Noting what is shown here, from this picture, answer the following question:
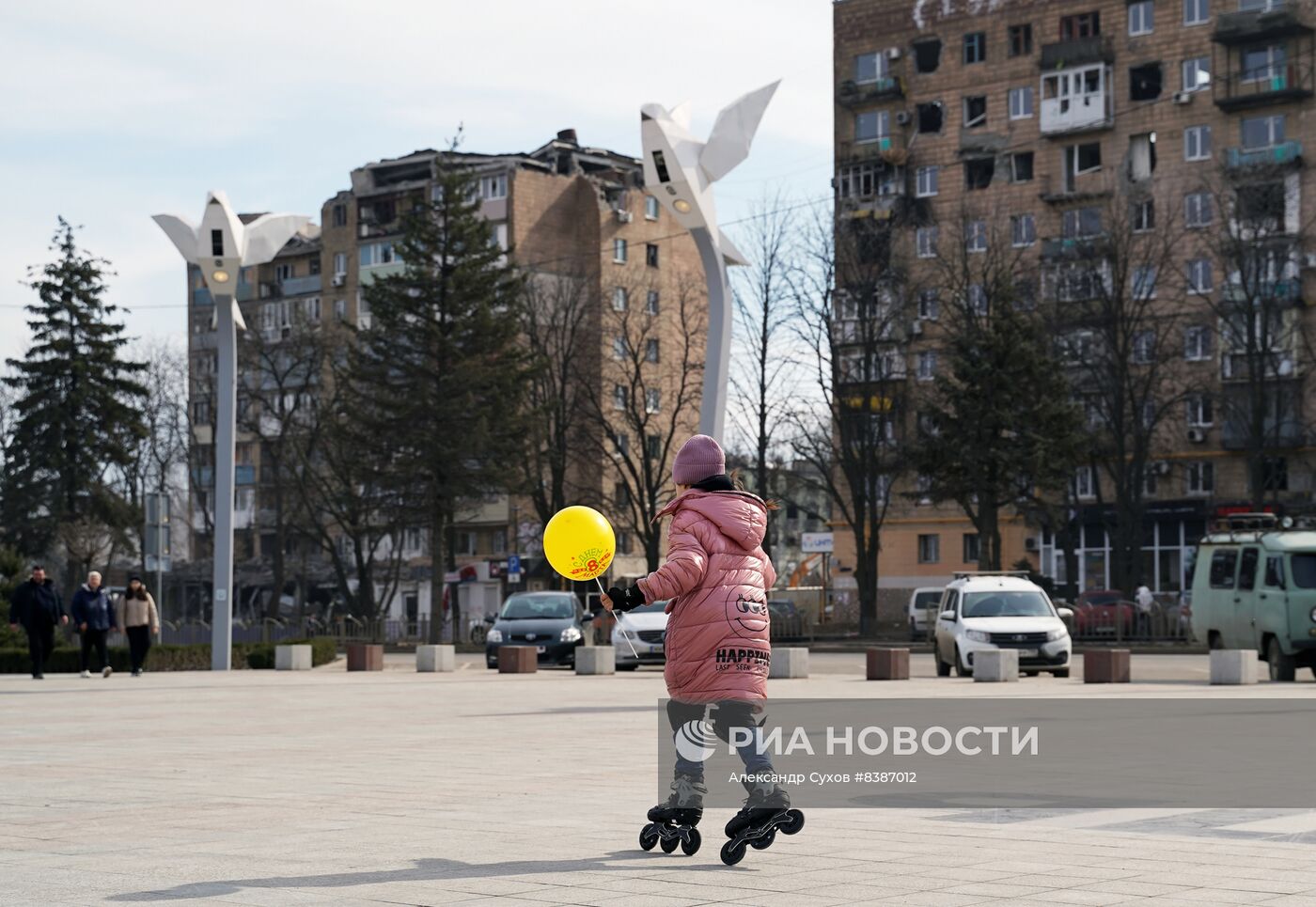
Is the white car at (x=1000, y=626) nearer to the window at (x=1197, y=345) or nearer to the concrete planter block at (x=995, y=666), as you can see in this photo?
the concrete planter block at (x=995, y=666)

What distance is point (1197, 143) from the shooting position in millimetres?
74062

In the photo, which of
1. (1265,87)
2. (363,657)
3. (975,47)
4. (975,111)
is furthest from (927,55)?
(363,657)

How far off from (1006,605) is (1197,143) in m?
46.8

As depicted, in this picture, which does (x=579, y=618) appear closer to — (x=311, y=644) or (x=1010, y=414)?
(x=311, y=644)

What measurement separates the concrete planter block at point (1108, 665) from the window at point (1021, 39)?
5451 cm

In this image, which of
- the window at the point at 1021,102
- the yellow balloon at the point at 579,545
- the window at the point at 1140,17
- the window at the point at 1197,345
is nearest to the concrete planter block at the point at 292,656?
the yellow balloon at the point at 579,545

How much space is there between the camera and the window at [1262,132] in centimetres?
7200

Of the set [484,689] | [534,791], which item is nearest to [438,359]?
[484,689]

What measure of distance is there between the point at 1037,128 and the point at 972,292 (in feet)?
39.2

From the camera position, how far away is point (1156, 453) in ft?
228

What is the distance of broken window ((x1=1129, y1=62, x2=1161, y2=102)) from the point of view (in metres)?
75.2

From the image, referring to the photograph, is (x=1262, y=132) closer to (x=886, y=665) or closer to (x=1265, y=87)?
(x=1265, y=87)

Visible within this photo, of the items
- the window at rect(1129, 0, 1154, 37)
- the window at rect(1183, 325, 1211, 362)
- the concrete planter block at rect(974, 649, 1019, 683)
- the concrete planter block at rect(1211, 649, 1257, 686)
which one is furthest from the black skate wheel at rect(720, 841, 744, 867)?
the window at rect(1129, 0, 1154, 37)

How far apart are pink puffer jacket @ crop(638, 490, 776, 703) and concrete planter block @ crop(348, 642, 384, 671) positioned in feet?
94.3
